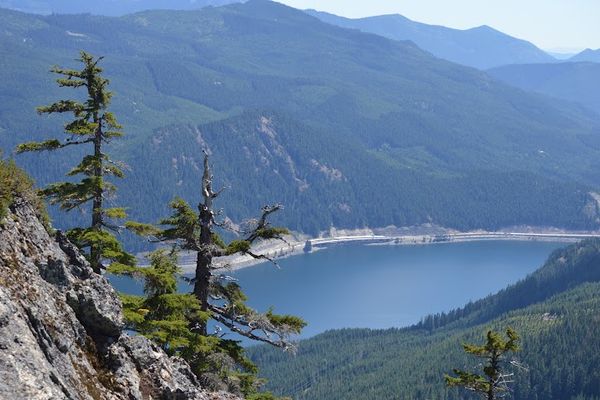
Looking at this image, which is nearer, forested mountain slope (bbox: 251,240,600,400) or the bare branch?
the bare branch

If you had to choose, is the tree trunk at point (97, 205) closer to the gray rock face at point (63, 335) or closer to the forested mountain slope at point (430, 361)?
the gray rock face at point (63, 335)

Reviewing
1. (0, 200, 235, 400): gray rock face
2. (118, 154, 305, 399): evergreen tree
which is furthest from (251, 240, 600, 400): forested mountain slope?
(0, 200, 235, 400): gray rock face

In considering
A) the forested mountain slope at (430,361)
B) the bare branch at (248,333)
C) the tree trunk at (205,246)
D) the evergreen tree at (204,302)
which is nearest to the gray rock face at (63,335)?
the evergreen tree at (204,302)

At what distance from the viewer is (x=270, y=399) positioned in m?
24.0

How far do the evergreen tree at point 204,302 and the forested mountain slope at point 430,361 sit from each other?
113 metres

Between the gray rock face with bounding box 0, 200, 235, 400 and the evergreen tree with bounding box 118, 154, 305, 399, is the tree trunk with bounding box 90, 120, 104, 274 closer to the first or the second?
the evergreen tree with bounding box 118, 154, 305, 399

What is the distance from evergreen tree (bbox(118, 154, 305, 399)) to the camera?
2103 cm

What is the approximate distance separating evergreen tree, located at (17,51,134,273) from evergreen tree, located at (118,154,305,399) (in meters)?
0.86

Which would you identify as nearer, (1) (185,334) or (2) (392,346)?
(1) (185,334)

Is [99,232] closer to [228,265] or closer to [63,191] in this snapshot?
[63,191]

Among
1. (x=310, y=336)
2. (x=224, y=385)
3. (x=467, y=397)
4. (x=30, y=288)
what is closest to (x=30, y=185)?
(x=30, y=288)

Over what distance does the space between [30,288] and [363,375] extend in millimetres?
138951

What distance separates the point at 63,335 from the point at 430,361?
14011 centimetres

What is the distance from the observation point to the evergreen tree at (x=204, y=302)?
828 inches
